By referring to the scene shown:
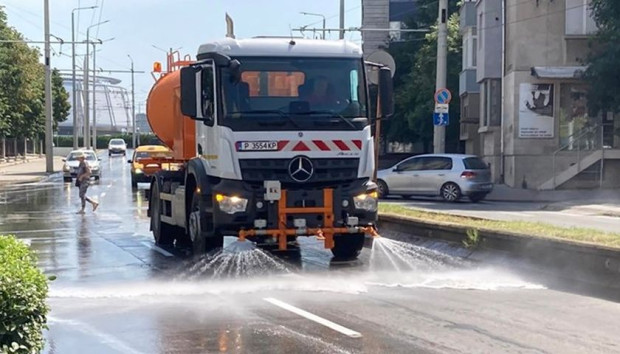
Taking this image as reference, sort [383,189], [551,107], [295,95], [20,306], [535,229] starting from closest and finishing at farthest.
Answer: [20,306], [295,95], [535,229], [383,189], [551,107]

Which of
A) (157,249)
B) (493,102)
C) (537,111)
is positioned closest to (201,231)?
(157,249)

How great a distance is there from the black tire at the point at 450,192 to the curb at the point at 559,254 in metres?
13.8

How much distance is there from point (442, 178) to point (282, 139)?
55.0 ft

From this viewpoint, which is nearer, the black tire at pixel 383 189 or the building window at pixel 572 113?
the black tire at pixel 383 189

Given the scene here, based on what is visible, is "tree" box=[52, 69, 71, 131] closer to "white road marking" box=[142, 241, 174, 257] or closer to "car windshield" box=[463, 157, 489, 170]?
"car windshield" box=[463, 157, 489, 170]

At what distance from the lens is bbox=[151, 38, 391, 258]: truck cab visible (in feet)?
39.6

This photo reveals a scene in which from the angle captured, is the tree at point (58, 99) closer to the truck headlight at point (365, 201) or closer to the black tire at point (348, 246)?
the black tire at point (348, 246)

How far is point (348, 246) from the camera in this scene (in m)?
13.6

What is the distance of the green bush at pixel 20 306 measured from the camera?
18.4ft

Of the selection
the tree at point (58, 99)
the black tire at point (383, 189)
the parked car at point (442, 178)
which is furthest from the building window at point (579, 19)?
the tree at point (58, 99)

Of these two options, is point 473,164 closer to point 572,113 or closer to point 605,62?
point 605,62

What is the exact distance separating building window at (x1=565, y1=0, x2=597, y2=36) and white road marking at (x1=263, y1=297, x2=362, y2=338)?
2722cm

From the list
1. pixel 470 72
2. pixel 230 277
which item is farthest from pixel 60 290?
pixel 470 72

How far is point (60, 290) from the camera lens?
10766 millimetres
